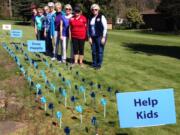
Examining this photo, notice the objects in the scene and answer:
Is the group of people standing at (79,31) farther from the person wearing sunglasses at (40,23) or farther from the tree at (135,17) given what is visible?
the tree at (135,17)

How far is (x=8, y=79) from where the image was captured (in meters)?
11.2

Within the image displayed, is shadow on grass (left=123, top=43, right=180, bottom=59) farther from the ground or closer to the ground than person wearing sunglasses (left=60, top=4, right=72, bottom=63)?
closer to the ground

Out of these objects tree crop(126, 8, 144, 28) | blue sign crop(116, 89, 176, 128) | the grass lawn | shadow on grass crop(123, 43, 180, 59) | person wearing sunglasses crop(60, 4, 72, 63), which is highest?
person wearing sunglasses crop(60, 4, 72, 63)

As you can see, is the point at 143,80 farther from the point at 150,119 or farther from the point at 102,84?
the point at 150,119

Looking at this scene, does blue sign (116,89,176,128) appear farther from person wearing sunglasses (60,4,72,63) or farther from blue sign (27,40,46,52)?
person wearing sunglasses (60,4,72,63)

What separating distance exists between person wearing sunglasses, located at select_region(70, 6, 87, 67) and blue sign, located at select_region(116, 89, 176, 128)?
694cm

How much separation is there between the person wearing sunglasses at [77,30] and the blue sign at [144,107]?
6944mm

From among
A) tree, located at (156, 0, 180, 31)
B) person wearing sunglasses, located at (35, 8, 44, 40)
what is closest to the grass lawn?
person wearing sunglasses, located at (35, 8, 44, 40)

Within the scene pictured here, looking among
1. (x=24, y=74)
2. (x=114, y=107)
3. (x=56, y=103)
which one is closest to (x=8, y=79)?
(x=24, y=74)

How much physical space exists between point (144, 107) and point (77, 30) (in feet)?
23.9

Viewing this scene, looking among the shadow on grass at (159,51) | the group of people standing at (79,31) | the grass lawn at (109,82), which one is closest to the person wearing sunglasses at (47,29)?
the group of people standing at (79,31)

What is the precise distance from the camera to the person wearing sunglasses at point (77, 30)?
1318 centimetres

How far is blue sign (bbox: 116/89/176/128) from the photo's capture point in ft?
20.4

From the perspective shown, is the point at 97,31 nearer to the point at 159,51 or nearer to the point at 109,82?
the point at 109,82
